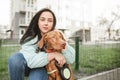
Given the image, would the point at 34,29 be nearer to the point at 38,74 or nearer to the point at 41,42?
the point at 41,42

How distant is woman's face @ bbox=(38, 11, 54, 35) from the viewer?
2.41 metres

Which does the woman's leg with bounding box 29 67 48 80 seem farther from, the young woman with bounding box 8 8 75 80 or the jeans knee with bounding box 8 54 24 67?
the jeans knee with bounding box 8 54 24 67

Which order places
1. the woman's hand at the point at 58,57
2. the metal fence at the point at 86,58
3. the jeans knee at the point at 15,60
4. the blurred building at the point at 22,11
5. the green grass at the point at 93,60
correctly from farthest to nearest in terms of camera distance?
the blurred building at the point at 22,11 < the green grass at the point at 93,60 < the metal fence at the point at 86,58 < the woman's hand at the point at 58,57 < the jeans knee at the point at 15,60

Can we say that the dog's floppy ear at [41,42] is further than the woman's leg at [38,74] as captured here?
Yes

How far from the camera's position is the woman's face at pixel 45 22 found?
7.90 feet

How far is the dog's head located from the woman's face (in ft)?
0.49

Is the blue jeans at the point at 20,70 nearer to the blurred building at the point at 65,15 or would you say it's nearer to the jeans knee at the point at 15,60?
the jeans knee at the point at 15,60

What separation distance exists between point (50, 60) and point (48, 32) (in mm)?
276

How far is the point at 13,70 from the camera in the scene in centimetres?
208

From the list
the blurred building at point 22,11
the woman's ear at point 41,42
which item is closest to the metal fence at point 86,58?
the woman's ear at point 41,42

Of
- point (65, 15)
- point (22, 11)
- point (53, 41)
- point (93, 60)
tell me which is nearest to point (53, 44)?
point (53, 41)

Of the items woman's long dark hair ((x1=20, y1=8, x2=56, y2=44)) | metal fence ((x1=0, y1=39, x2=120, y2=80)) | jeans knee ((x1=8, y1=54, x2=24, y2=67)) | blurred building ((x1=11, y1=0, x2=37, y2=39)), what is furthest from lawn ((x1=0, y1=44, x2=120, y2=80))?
blurred building ((x1=11, y1=0, x2=37, y2=39))

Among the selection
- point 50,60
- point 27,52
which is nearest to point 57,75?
point 50,60

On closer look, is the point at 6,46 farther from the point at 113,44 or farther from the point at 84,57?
the point at 113,44
